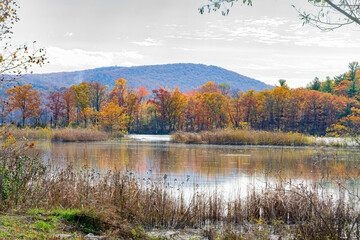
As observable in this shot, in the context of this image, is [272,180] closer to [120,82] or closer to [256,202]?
[256,202]

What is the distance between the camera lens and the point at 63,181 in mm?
8438

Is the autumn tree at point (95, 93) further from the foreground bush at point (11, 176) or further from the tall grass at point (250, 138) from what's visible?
the foreground bush at point (11, 176)

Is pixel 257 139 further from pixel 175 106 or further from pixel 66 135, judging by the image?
pixel 175 106

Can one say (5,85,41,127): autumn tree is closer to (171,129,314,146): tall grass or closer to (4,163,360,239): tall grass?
(171,129,314,146): tall grass

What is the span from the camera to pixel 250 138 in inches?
1396

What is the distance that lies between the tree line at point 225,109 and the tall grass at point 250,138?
647 inches

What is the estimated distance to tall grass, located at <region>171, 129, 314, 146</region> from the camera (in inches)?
1366

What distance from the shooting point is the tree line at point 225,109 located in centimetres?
5419

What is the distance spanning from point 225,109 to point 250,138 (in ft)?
98.0

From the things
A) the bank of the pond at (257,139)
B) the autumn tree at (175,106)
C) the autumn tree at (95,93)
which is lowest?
the bank of the pond at (257,139)

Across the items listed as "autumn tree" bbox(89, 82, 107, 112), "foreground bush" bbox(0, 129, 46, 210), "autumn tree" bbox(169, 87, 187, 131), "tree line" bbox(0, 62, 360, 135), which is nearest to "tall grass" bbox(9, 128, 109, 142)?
"tree line" bbox(0, 62, 360, 135)

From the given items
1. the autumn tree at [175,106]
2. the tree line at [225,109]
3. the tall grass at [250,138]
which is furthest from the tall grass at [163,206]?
the autumn tree at [175,106]

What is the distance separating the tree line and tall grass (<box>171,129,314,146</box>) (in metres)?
16.4

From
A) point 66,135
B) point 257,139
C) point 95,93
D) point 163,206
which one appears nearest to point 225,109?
point 95,93
